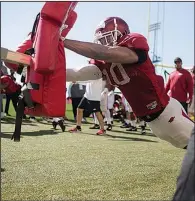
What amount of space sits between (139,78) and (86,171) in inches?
49.5

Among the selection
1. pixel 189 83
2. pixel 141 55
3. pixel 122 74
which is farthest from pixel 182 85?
pixel 141 55

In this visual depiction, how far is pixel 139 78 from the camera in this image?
2842 millimetres

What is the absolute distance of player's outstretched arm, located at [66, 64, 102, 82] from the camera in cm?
301

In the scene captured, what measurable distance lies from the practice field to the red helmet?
125 cm

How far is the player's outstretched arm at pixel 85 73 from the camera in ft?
9.89

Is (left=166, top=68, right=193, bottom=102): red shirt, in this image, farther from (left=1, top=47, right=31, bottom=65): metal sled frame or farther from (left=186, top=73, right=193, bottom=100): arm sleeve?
(left=1, top=47, right=31, bottom=65): metal sled frame

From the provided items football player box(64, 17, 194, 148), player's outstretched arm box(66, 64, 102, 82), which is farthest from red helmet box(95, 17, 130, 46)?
player's outstretched arm box(66, 64, 102, 82)

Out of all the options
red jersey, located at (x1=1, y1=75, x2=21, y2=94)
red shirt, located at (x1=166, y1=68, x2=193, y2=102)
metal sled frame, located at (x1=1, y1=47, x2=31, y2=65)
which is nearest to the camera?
metal sled frame, located at (x1=1, y1=47, x2=31, y2=65)

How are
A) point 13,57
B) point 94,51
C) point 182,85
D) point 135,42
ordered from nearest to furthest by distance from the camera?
point 13,57 < point 94,51 < point 135,42 < point 182,85

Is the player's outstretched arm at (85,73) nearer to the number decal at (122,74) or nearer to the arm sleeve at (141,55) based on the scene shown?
the number decal at (122,74)

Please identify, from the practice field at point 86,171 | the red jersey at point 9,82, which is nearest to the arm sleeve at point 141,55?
the practice field at point 86,171

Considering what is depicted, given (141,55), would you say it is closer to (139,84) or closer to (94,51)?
(139,84)

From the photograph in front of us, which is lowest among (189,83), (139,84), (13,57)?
(139,84)

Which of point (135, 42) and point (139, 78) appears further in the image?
point (139, 78)
